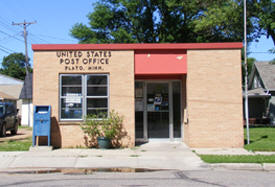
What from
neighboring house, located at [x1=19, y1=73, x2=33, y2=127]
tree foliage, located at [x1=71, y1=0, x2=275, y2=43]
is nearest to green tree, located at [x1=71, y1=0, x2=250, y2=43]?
tree foliage, located at [x1=71, y1=0, x2=275, y2=43]

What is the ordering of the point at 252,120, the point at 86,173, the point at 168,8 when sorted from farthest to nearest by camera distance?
the point at 168,8 → the point at 252,120 → the point at 86,173

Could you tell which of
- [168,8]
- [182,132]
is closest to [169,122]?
[182,132]

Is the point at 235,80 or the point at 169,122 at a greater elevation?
the point at 235,80

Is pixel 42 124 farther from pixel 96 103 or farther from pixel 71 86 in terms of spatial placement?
pixel 96 103

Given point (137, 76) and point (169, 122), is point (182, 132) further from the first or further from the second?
point (137, 76)

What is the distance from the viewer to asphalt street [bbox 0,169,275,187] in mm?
6898

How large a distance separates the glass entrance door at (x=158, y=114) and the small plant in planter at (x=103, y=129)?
186 centimetres

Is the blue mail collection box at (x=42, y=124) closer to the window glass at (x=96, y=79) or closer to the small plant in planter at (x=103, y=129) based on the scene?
the small plant in planter at (x=103, y=129)

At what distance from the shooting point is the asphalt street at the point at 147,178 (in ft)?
22.6

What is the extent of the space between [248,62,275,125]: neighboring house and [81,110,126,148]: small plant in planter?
18.7m

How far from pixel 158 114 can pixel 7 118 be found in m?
9.82

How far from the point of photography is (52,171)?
850 cm

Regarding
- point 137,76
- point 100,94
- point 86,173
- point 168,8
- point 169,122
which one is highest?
point 168,8

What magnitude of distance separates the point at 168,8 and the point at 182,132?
20.8m
